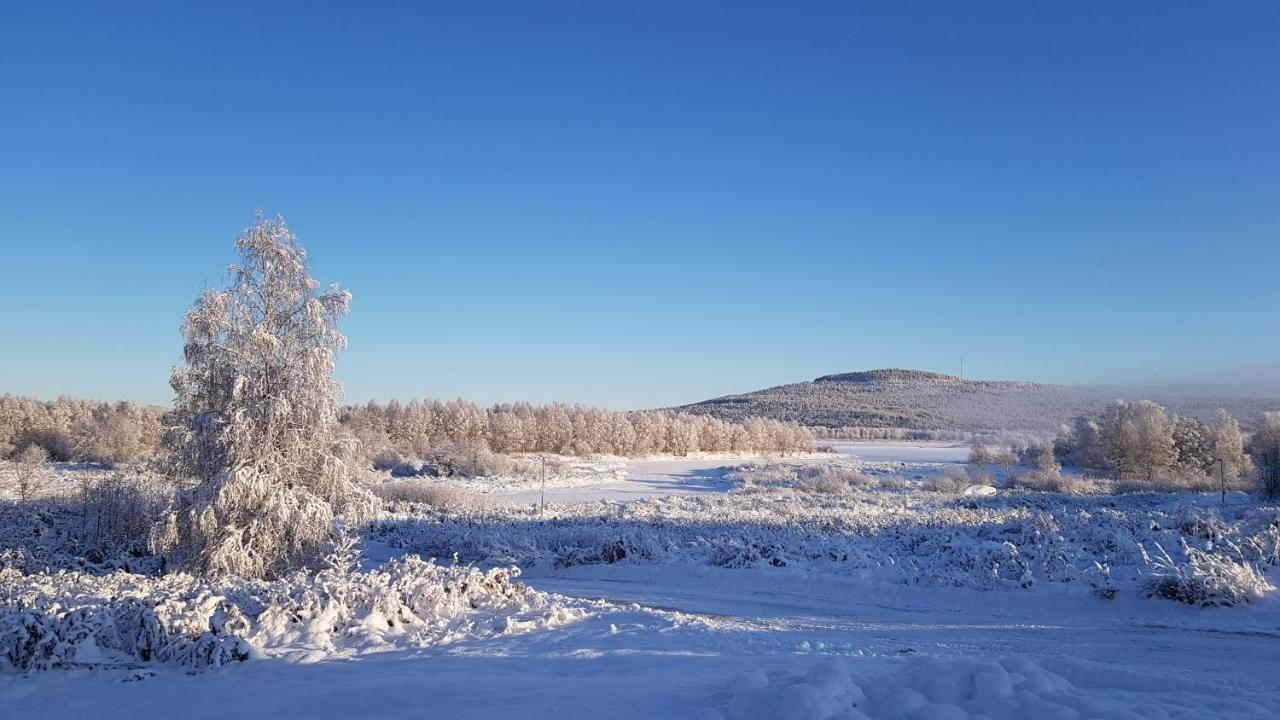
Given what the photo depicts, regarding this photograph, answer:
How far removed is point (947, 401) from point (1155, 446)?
52.9 ft

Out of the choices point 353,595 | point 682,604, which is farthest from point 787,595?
point 353,595

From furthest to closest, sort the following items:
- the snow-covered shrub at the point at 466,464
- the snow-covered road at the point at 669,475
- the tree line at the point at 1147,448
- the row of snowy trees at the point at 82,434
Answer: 1. the snow-covered shrub at the point at 466,464
2. the row of snowy trees at the point at 82,434
3. the tree line at the point at 1147,448
4. the snow-covered road at the point at 669,475

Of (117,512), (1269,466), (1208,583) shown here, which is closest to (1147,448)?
(1269,466)

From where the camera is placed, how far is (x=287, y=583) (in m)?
9.33

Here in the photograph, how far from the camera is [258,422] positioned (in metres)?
12.3

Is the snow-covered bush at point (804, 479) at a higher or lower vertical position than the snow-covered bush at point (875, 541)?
lower

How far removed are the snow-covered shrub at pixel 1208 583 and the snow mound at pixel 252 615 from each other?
362 inches

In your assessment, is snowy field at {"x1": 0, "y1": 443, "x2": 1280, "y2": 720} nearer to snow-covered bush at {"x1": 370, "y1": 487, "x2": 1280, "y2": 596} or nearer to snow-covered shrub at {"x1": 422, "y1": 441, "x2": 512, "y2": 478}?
snow-covered bush at {"x1": 370, "y1": 487, "x2": 1280, "y2": 596}

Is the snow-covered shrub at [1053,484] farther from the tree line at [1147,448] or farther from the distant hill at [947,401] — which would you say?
the distant hill at [947,401]

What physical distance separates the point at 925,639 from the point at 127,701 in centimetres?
842

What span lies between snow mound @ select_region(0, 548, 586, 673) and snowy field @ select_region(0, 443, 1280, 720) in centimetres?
3

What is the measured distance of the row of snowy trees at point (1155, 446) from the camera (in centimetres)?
4509

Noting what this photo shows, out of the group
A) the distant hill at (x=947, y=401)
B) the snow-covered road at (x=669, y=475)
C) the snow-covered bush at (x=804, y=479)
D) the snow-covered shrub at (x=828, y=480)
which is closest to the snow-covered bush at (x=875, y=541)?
the distant hill at (x=947, y=401)

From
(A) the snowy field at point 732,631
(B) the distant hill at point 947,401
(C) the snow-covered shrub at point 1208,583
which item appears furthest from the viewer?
(C) the snow-covered shrub at point 1208,583
